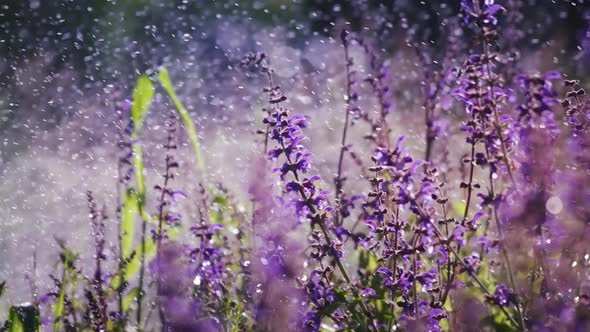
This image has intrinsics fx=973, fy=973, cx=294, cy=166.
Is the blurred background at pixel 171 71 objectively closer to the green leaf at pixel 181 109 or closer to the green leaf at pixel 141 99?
the green leaf at pixel 181 109

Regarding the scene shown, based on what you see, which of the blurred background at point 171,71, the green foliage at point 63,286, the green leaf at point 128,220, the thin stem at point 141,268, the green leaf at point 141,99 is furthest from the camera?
the blurred background at point 171,71

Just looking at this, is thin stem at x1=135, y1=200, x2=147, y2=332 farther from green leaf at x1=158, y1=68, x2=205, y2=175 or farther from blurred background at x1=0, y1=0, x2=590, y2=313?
blurred background at x1=0, y1=0, x2=590, y2=313

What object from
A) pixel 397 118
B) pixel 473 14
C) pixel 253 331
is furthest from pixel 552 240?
pixel 397 118

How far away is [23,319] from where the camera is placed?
2383 mm

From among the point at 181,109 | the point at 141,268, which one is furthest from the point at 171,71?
the point at 141,268

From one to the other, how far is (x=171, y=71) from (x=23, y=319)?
452cm

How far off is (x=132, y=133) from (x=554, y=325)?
172cm

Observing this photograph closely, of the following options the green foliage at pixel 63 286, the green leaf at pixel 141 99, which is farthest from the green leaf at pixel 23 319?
the green leaf at pixel 141 99

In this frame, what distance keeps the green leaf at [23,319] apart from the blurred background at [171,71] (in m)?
1.44

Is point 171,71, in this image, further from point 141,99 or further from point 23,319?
point 23,319

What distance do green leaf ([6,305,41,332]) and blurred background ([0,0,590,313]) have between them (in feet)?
4.72

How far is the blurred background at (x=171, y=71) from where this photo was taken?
4.78m

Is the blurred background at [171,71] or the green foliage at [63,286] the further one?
the blurred background at [171,71]

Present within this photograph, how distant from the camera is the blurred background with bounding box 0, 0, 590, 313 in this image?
4.78m
